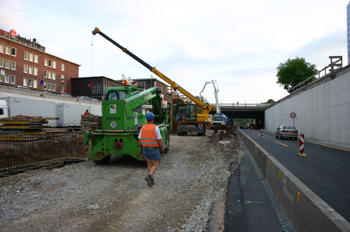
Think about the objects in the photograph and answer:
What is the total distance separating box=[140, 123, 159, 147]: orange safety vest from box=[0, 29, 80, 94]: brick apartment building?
160ft

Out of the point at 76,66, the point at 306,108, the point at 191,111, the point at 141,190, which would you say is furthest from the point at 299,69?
the point at 141,190

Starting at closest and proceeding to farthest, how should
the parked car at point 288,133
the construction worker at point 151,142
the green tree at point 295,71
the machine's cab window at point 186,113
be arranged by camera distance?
the construction worker at point 151,142
the machine's cab window at point 186,113
the parked car at point 288,133
the green tree at point 295,71

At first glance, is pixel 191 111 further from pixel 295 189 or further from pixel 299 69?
pixel 299 69

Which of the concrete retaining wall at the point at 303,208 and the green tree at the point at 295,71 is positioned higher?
the green tree at the point at 295,71

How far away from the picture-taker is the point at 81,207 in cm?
480

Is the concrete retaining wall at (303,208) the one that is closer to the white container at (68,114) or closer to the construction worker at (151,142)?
the construction worker at (151,142)

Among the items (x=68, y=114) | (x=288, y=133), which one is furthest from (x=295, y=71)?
(x=68, y=114)

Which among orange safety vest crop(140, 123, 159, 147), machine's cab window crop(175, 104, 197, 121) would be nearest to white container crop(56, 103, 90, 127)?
machine's cab window crop(175, 104, 197, 121)

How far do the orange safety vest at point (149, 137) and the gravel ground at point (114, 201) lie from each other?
3.56ft

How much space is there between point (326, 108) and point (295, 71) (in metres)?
47.9

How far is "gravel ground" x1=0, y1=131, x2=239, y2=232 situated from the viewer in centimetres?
410

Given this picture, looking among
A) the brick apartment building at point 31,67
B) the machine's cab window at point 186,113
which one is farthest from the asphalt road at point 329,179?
the brick apartment building at point 31,67

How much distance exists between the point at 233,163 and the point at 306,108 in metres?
20.4

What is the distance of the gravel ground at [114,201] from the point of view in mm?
4102
